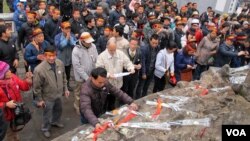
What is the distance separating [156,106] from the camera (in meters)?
6.25

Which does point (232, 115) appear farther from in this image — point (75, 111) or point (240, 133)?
point (75, 111)

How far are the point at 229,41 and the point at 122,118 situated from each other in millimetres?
5690

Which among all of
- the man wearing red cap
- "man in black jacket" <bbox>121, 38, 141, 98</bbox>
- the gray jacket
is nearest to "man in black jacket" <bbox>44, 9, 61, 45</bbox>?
the gray jacket

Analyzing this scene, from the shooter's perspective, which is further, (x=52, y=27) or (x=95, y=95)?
(x=52, y=27)

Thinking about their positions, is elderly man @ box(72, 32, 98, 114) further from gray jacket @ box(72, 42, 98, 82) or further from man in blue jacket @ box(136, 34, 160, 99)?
man in blue jacket @ box(136, 34, 160, 99)

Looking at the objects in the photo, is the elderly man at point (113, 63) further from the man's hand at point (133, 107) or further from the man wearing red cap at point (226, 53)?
the man wearing red cap at point (226, 53)

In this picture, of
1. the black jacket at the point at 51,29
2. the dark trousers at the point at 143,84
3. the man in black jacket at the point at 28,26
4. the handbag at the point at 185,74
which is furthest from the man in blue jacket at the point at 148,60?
the man in black jacket at the point at 28,26

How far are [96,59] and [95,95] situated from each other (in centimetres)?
216

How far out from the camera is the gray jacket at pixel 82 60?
758 centimetres

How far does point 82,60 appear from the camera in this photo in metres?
Result: 7.66

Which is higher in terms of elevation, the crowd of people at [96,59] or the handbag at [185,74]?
the crowd of people at [96,59]

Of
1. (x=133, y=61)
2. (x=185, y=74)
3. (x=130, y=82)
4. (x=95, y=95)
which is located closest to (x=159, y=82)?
(x=185, y=74)

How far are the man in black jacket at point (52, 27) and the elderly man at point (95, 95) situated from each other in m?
4.37

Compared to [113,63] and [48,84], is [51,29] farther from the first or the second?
[48,84]
